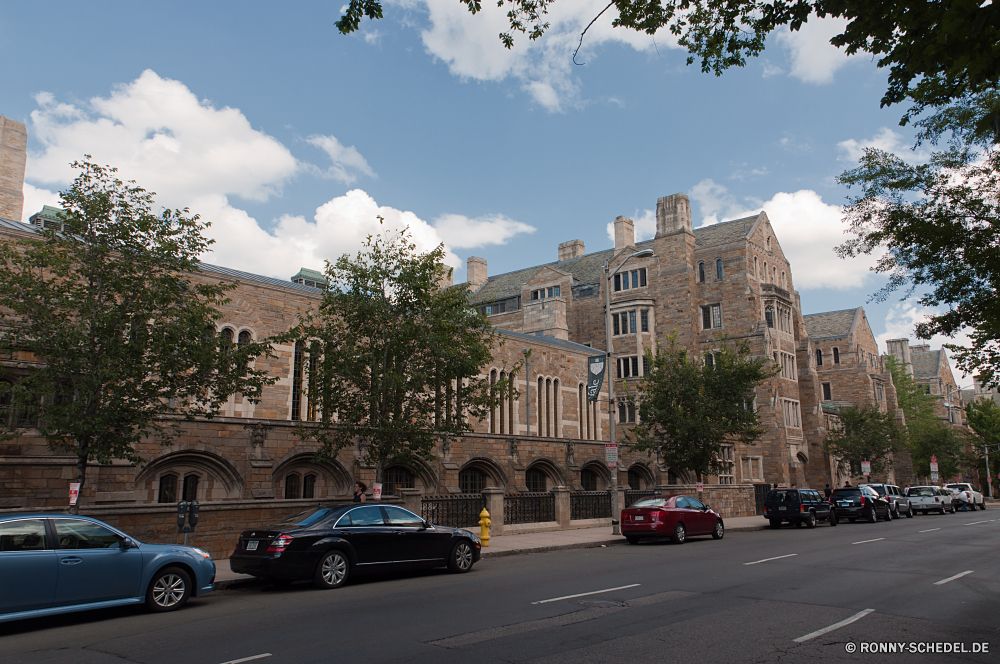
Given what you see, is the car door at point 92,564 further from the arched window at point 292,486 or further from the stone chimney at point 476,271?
the stone chimney at point 476,271

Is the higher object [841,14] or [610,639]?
[841,14]

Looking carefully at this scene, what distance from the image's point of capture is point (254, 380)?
16.2m

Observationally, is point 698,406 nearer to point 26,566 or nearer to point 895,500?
point 895,500

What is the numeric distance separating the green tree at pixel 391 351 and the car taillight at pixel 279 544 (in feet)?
23.3

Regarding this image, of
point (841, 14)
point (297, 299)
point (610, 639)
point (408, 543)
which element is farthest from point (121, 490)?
point (841, 14)

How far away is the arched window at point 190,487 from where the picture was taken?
2177cm

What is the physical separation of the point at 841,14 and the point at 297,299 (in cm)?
2259

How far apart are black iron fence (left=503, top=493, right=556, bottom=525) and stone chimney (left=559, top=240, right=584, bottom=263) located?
37.1 meters

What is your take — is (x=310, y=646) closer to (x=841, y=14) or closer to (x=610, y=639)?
(x=610, y=639)

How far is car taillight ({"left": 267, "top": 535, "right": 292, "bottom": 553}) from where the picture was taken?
11352mm

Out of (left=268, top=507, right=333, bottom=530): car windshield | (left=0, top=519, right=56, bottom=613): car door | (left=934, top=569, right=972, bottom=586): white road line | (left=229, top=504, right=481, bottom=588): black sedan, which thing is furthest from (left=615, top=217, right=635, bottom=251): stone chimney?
(left=0, top=519, right=56, bottom=613): car door

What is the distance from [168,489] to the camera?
21.5 meters

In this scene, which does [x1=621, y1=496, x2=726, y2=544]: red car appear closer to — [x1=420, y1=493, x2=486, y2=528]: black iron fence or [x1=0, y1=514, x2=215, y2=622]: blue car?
[x1=420, y1=493, x2=486, y2=528]: black iron fence

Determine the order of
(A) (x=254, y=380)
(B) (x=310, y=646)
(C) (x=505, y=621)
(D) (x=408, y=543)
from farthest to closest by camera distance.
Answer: (A) (x=254, y=380) → (D) (x=408, y=543) → (C) (x=505, y=621) → (B) (x=310, y=646)
